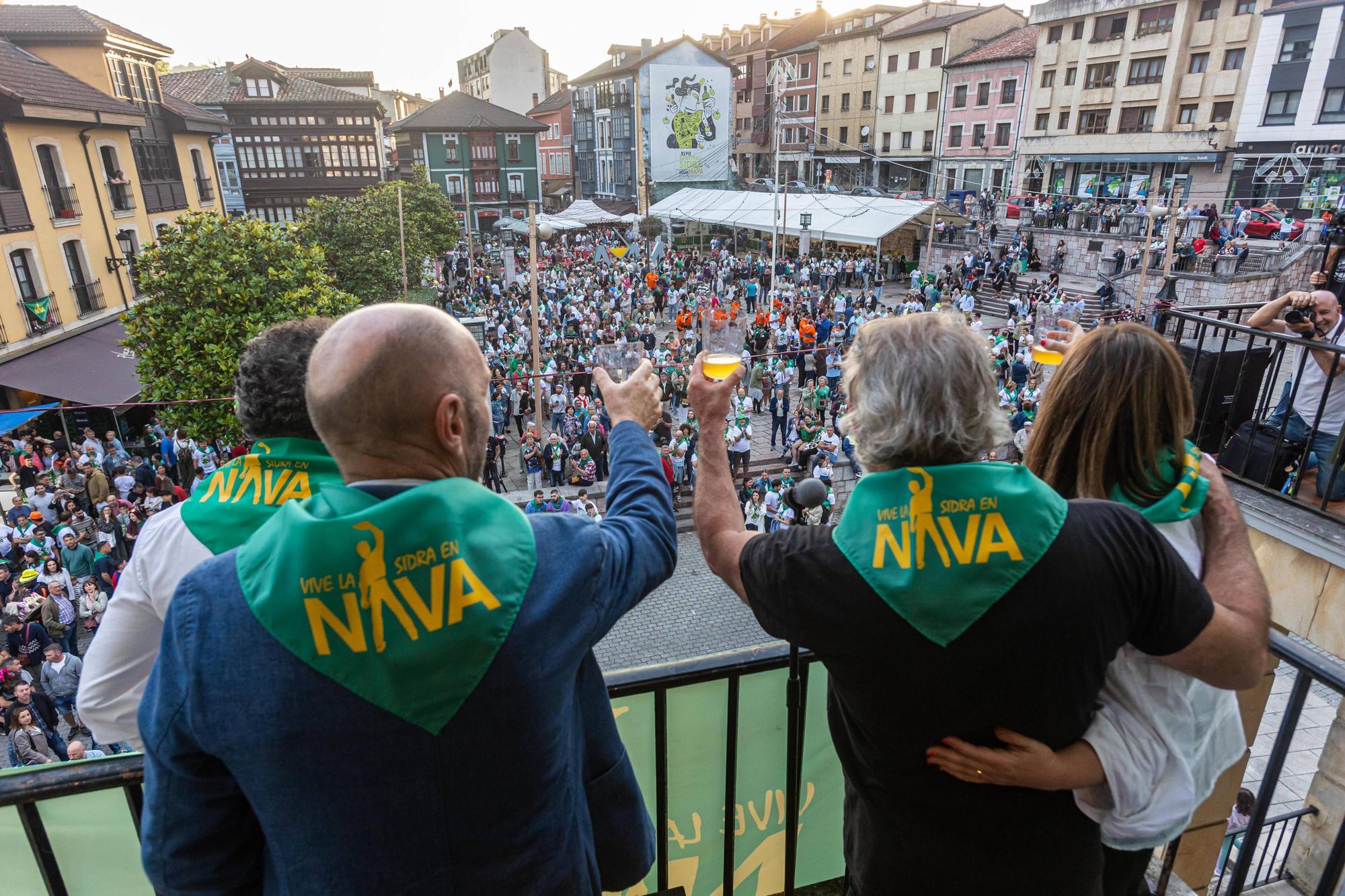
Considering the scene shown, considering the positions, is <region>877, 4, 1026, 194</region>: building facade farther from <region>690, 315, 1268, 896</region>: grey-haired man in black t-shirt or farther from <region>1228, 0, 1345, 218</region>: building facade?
<region>690, 315, 1268, 896</region>: grey-haired man in black t-shirt

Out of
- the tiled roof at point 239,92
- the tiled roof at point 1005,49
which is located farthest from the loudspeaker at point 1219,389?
the tiled roof at point 239,92

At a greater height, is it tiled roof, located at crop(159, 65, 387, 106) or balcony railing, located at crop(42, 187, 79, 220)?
tiled roof, located at crop(159, 65, 387, 106)

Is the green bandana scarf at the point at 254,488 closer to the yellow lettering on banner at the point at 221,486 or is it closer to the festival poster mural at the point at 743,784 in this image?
the yellow lettering on banner at the point at 221,486

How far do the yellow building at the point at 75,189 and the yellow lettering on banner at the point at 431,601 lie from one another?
18.0 meters

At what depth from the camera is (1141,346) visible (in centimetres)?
173

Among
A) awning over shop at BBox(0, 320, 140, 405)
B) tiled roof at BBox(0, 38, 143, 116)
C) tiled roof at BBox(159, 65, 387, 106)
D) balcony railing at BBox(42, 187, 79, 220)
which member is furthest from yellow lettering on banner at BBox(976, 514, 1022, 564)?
tiled roof at BBox(159, 65, 387, 106)

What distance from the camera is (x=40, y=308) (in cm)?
1680

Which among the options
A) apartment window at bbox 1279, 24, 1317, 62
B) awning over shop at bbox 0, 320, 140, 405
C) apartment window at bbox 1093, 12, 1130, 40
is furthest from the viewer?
apartment window at bbox 1093, 12, 1130, 40

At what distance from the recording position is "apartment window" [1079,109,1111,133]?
1323 inches

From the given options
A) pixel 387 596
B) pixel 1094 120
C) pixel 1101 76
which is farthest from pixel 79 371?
pixel 1101 76

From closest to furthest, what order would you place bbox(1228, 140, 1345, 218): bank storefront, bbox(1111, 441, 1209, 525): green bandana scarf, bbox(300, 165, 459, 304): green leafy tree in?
bbox(1111, 441, 1209, 525): green bandana scarf, bbox(300, 165, 459, 304): green leafy tree, bbox(1228, 140, 1345, 218): bank storefront

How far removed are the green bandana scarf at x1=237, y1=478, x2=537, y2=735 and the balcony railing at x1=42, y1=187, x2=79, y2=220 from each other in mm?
Result: 22196

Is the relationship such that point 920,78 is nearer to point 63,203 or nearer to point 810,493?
point 63,203

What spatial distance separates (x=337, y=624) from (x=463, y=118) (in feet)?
172
